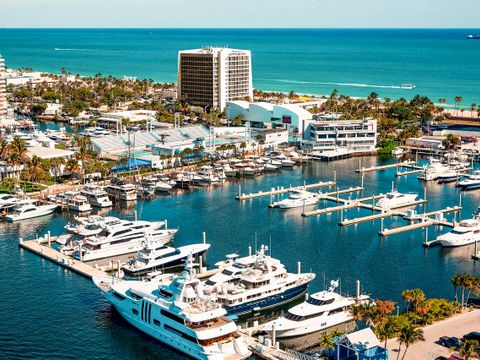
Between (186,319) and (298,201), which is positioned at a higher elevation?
(298,201)

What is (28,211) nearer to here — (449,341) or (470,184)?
(449,341)

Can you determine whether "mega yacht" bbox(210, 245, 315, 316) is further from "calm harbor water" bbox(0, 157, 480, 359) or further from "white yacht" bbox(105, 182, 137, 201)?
"white yacht" bbox(105, 182, 137, 201)

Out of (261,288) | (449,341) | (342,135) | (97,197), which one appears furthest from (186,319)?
(342,135)

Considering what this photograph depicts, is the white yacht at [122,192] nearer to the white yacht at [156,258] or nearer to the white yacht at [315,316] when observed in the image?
the white yacht at [156,258]

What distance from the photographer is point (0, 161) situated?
95.6 m

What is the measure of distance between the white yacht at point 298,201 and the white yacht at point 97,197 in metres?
19.8

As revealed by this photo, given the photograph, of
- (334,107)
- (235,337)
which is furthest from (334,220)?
(334,107)

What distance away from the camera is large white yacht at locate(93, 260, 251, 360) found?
45.6 m

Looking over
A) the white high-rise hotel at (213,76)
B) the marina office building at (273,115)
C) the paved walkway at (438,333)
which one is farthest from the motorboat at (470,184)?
the white high-rise hotel at (213,76)

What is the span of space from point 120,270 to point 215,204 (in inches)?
1006

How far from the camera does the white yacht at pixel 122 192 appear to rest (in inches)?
3396

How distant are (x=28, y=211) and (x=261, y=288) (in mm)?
35623

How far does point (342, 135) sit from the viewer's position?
11681 cm

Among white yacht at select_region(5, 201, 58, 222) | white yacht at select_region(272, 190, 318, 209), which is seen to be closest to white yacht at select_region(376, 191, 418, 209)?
white yacht at select_region(272, 190, 318, 209)
